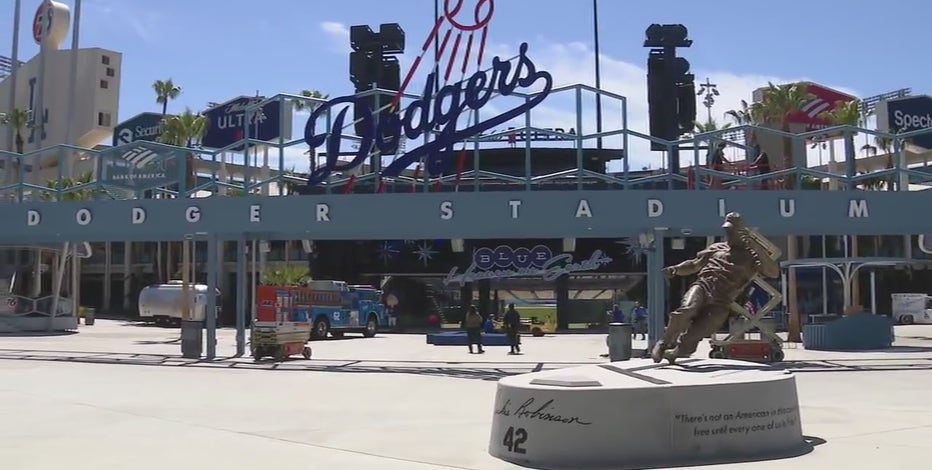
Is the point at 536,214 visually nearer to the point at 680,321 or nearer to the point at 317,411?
the point at 317,411

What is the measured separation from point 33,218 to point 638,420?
22.4m

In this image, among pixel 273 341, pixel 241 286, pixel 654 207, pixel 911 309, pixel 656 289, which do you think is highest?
pixel 654 207

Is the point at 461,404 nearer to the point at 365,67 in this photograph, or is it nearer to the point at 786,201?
the point at 786,201

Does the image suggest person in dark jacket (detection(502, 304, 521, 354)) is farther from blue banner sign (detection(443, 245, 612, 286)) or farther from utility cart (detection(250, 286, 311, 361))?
blue banner sign (detection(443, 245, 612, 286))

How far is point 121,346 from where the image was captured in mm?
32906

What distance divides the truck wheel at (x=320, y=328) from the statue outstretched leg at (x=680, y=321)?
26662 millimetres

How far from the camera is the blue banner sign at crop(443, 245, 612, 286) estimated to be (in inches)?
2019

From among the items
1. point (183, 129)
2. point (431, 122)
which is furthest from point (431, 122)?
point (183, 129)

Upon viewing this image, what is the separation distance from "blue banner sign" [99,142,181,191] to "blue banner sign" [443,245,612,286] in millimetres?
25827

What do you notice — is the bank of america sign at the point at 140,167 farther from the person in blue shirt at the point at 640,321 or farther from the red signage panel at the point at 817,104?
the red signage panel at the point at 817,104

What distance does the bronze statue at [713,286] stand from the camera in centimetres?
1195

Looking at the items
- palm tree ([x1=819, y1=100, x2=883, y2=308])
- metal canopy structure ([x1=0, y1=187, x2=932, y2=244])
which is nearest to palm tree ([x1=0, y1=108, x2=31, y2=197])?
metal canopy structure ([x1=0, y1=187, x2=932, y2=244])

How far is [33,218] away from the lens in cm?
2642

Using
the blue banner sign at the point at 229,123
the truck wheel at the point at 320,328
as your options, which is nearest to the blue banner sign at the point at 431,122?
the truck wheel at the point at 320,328
